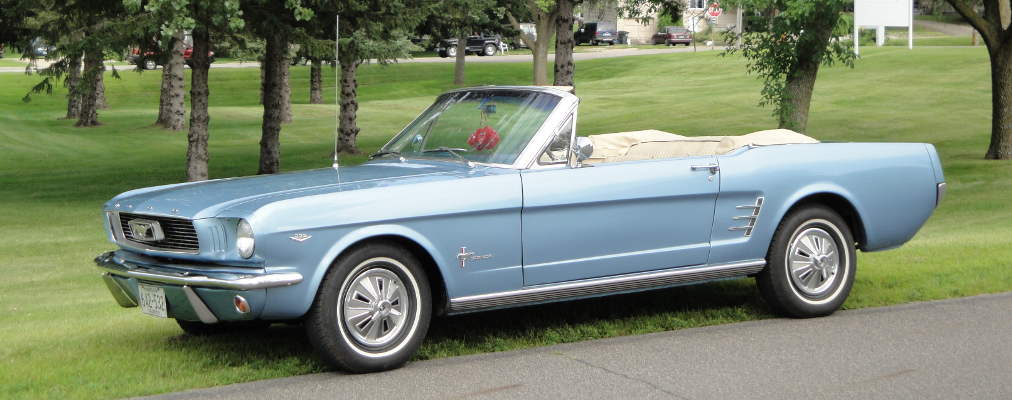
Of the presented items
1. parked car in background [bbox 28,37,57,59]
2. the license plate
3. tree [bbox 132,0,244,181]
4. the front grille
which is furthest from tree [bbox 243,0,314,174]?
the license plate

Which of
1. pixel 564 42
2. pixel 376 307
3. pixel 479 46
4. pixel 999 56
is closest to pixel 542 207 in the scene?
pixel 376 307

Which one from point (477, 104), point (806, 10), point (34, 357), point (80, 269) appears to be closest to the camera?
point (34, 357)

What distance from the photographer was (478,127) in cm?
765

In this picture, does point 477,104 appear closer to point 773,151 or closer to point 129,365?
point 773,151

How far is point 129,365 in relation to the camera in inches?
265

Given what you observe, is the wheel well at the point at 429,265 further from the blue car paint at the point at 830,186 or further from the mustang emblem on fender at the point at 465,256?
the blue car paint at the point at 830,186

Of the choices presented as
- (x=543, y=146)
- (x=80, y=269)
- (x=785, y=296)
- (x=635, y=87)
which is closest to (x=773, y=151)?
(x=785, y=296)

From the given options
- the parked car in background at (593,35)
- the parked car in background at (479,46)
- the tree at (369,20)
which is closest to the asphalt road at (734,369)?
the tree at (369,20)

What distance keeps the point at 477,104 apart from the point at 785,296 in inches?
90.5

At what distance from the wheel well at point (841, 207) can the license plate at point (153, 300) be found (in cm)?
398

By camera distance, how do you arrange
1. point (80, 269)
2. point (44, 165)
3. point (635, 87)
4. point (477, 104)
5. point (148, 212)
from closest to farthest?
1. point (148, 212)
2. point (477, 104)
3. point (80, 269)
4. point (44, 165)
5. point (635, 87)

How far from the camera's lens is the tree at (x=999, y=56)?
79.4 feet

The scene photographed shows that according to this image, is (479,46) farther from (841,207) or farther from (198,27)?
(841,207)

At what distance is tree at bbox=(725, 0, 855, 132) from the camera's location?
2084 cm
